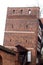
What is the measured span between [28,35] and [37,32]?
156 cm

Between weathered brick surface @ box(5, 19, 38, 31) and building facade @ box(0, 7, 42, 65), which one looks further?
weathered brick surface @ box(5, 19, 38, 31)

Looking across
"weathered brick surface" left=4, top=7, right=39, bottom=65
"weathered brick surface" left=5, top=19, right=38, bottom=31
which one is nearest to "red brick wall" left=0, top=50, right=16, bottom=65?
"weathered brick surface" left=4, top=7, right=39, bottom=65

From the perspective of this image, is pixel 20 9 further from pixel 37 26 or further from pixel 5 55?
pixel 5 55

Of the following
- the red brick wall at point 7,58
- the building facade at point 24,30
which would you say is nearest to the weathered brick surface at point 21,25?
the building facade at point 24,30

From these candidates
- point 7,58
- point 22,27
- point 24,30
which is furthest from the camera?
point 22,27

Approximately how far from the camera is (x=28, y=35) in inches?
1485

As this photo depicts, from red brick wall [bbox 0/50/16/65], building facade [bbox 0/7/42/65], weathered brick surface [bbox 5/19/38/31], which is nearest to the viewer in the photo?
red brick wall [bbox 0/50/16/65]

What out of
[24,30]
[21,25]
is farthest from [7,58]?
[21,25]

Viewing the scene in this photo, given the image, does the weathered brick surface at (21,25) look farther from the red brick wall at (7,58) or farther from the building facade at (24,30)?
the red brick wall at (7,58)

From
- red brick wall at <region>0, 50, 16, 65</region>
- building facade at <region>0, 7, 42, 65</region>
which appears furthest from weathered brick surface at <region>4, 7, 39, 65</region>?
red brick wall at <region>0, 50, 16, 65</region>

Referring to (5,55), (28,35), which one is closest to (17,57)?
(5,55)

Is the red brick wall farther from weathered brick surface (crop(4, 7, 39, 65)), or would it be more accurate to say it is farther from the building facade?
weathered brick surface (crop(4, 7, 39, 65))

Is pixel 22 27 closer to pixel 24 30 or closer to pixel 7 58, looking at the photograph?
pixel 24 30

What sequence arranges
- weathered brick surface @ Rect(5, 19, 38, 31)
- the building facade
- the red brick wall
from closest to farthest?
the red brick wall
the building facade
weathered brick surface @ Rect(5, 19, 38, 31)
